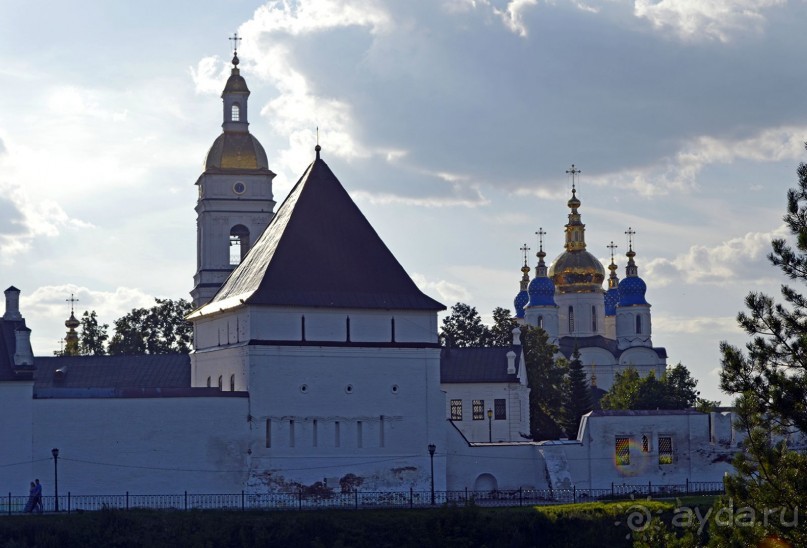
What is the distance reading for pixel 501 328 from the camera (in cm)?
8594

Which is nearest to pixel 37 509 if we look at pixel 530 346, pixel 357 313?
pixel 357 313

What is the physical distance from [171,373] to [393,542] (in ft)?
85.0

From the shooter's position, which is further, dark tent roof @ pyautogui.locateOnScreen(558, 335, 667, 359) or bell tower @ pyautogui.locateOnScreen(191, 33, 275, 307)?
dark tent roof @ pyautogui.locateOnScreen(558, 335, 667, 359)

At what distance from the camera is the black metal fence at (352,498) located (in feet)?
148

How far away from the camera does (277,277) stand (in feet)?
161

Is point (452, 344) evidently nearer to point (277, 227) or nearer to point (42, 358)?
point (42, 358)

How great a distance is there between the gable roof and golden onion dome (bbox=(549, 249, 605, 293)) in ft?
190

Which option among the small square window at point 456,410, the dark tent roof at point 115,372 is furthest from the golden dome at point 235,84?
the small square window at point 456,410

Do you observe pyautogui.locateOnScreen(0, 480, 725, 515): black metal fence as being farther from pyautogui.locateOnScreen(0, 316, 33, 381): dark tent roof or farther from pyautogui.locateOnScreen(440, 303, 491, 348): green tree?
pyautogui.locateOnScreen(440, 303, 491, 348): green tree

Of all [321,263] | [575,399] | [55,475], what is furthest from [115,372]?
[55,475]

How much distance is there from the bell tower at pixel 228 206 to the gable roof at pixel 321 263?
19991mm

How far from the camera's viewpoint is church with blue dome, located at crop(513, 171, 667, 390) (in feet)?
350

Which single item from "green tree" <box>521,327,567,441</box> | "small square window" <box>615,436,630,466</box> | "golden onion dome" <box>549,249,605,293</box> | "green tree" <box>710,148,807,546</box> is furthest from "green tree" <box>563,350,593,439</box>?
A: "green tree" <box>710,148,807,546</box>

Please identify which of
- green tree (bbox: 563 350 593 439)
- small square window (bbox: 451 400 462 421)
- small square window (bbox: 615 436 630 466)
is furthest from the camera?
green tree (bbox: 563 350 593 439)
